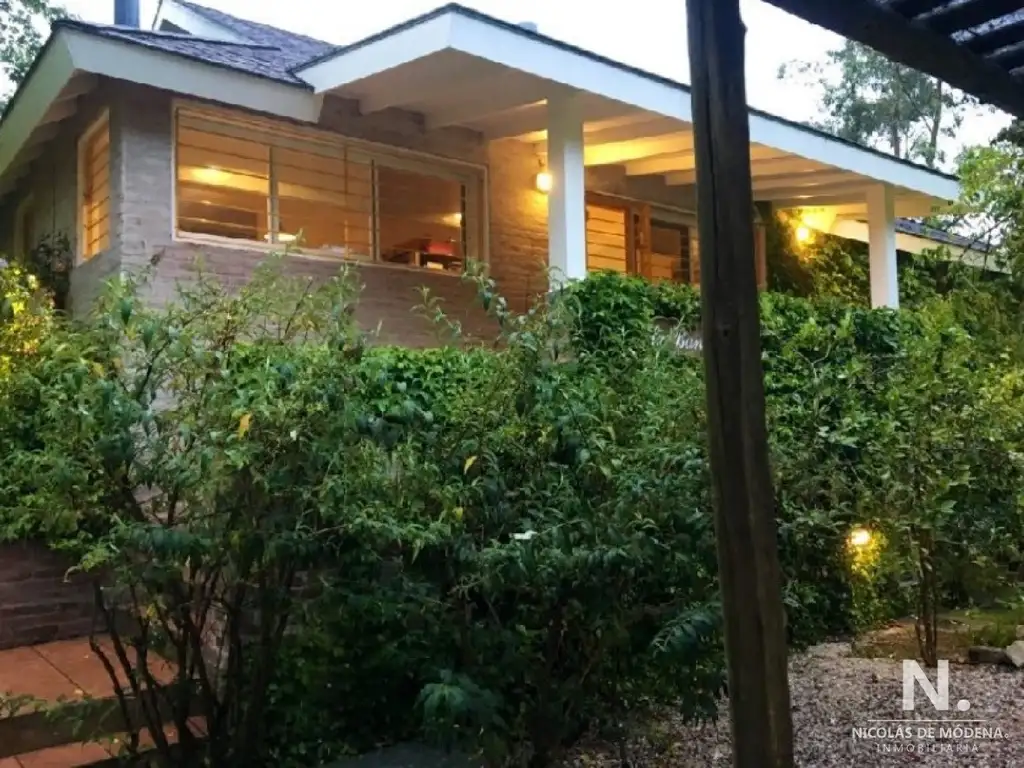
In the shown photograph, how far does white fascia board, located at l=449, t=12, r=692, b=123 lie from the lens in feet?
22.5

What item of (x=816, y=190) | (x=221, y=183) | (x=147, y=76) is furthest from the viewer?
(x=816, y=190)

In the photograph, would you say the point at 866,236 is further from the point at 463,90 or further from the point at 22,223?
the point at 22,223

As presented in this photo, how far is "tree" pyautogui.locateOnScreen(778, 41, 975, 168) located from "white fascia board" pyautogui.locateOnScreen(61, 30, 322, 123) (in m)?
21.3

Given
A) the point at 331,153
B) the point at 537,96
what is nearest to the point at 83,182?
the point at 331,153

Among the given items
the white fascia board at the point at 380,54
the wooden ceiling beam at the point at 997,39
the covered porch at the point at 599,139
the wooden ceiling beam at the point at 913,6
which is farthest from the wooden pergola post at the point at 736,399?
the white fascia board at the point at 380,54

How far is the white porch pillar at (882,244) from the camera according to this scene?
35.2 ft

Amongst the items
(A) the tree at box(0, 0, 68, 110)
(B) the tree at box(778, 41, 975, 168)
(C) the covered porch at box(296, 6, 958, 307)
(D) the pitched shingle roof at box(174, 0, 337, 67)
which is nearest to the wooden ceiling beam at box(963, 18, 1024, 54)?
(C) the covered porch at box(296, 6, 958, 307)

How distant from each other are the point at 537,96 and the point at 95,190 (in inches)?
163

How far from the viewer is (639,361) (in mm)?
4164

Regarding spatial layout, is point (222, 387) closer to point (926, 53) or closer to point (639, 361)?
point (639, 361)

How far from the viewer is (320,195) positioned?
855 centimetres

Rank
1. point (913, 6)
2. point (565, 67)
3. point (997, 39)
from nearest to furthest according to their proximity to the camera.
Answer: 1. point (913, 6)
2. point (997, 39)
3. point (565, 67)

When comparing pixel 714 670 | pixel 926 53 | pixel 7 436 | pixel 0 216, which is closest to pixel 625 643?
pixel 714 670

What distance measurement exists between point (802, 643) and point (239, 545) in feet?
16.3
